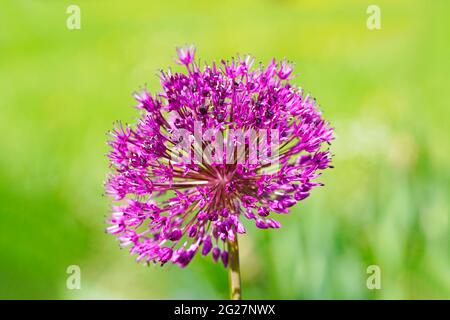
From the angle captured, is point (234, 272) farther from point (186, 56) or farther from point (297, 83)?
point (297, 83)

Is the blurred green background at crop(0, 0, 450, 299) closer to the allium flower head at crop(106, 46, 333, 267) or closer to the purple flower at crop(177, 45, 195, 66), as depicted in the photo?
the purple flower at crop(177, 45, 195, 66)

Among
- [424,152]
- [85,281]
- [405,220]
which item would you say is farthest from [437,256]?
[85,281]

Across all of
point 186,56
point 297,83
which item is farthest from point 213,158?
point 297,83

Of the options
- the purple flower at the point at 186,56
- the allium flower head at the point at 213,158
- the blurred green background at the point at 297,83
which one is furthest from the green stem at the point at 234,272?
the blurred green background at the point at 297,83

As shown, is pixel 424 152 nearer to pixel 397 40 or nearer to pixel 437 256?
pixel 437 256

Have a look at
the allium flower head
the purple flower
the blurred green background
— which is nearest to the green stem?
the allium flower head
